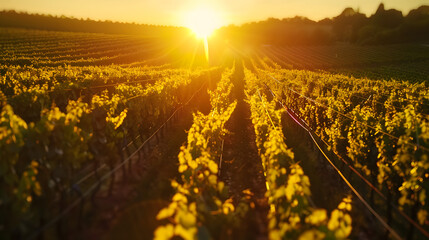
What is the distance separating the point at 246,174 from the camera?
10008 millimetres

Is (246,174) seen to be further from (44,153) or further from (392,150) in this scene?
(44,153)

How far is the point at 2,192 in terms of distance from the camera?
4902 mm

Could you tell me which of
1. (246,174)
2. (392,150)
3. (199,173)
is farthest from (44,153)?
(392,150)

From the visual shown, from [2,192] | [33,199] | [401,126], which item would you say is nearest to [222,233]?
[2,192]

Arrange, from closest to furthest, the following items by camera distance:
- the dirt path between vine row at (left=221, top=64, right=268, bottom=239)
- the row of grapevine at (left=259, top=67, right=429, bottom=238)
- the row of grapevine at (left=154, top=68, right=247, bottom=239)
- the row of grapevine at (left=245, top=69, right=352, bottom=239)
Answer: the row of grapevine at (left=154, top=68, right=247, bottom=239) → the row of grapevine at (left=245, top=69, right=352, bottom=239) → the row of grapevine at (left=259, top=67, right=429, bottom=238) → the dirt path between vine row at (left=221, top=64, right=268, bottom=239)

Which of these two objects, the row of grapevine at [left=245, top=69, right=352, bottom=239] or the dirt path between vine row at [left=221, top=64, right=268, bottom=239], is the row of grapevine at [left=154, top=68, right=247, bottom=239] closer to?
the dirt path between vine row at [left=221, top=64, right=268, bottom=239]

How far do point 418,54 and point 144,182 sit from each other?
234 feet

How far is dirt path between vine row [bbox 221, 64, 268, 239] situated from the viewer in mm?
6852

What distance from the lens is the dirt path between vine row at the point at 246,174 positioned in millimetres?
6852

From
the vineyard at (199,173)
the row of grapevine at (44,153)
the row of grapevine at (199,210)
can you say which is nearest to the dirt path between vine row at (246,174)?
the vineyard at (199,173)

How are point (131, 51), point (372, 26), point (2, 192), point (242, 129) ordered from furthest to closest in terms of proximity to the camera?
point (372, 26) → point (131, 51) → point (242, 129) → point (2, 192)

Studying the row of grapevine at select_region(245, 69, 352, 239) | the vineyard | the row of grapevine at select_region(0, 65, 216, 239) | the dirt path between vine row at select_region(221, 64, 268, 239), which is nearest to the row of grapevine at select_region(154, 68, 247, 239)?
the vineyard

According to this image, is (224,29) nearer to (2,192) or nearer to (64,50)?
(64,50)

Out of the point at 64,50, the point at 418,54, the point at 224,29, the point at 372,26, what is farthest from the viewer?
the point at 224,29
